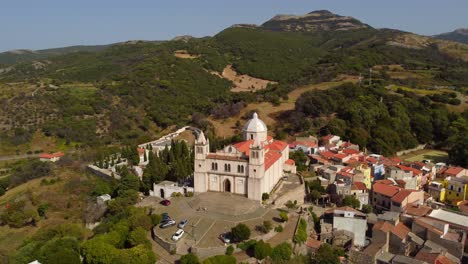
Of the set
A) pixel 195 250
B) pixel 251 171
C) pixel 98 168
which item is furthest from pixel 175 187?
pixel 98 168

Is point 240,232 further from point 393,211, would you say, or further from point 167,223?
point 393,211

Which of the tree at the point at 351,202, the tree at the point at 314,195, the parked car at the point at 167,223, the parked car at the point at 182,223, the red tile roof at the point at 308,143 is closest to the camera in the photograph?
the parked car at the point at 182,223

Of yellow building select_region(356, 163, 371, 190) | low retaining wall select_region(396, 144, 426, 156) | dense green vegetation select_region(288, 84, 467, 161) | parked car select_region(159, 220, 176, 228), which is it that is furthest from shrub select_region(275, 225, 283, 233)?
low retaining wall select_region(396, 144, 426, 156)

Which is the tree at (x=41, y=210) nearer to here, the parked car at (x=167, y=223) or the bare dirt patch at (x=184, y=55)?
the parked car at (x=167, y=223)

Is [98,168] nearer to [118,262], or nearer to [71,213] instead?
[71,213]

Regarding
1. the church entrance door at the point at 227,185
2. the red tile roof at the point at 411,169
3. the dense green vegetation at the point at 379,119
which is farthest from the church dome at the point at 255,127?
the dense green vegetation at the point at 379,119
